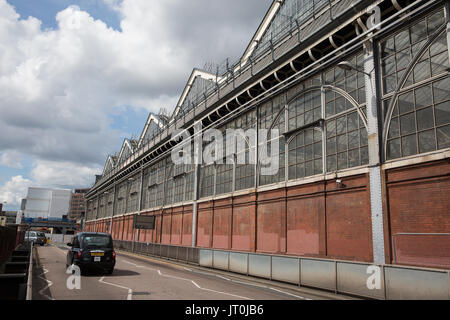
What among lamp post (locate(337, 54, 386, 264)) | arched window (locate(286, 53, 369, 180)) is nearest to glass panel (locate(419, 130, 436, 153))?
lamp post (locate(337, 54, 386, 264))

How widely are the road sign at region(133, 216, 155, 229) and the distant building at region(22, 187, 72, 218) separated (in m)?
162

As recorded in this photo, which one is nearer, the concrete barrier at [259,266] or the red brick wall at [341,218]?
the red brick wall at [341,218]

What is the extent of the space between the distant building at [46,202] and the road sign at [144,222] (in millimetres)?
161543

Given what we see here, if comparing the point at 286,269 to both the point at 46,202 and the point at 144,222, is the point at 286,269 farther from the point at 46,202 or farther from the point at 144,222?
the point at 46,202

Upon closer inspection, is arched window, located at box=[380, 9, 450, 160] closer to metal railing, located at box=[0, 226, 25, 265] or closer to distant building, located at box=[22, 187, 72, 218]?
metal railing, located at box=[0, 226, 25, 265]

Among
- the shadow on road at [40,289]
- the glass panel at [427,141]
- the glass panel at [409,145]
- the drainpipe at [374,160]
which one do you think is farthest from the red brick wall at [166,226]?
the glass panel at [427,141]

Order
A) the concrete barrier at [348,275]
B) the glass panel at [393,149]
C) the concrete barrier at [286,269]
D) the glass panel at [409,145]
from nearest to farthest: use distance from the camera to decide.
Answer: the concrete barrier at [348,275] → the glass panel at [409,145] → the concrete barrier at [286,269] → the glass panel at [393,149]

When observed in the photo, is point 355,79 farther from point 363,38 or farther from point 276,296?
point 276,296

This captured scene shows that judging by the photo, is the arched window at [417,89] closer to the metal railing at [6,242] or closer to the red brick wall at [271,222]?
the red brick wall at [271,222]

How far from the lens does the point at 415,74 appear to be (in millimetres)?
14461

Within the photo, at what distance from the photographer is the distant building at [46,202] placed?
180000 mm

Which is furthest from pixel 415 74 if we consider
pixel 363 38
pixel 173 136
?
pixel 173 136

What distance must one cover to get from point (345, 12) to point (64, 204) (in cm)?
19101

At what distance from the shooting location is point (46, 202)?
597 feet
